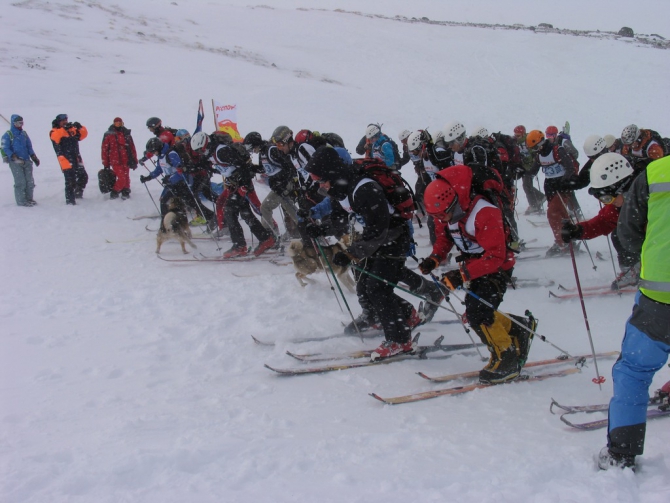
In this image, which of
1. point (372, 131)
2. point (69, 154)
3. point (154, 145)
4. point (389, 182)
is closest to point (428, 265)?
point (389, 182)

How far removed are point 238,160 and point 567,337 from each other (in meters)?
5.18

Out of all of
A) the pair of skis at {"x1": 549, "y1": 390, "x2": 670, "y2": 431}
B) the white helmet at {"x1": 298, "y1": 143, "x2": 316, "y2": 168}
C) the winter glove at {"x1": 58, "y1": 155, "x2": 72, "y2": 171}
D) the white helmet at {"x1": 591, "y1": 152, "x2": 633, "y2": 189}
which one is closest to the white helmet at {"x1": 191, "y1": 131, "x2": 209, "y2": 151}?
the white helmet at {"x1": 298, "y1": 143, "x2": 316, "y2": 168}

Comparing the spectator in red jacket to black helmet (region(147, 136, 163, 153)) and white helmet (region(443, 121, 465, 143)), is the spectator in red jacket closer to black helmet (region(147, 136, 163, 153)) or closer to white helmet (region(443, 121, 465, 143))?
black helmet (region(147, 136, 163, 153))

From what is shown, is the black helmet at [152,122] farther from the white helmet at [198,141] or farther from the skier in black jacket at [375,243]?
the skier in black jacket at [375,243]

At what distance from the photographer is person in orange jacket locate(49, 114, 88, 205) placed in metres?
9.34

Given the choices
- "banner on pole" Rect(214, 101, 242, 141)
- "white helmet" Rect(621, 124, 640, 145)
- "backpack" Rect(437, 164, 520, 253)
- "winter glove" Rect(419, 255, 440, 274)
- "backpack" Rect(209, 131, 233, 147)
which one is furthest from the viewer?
"banner on pole" Rect(214, 101, 242, 141)

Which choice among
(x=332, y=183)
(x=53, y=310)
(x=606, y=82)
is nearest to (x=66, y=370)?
(x=53, y=310)

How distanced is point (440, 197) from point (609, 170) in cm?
118

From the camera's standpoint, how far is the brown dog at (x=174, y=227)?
7.65 m

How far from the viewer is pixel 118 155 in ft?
32.4

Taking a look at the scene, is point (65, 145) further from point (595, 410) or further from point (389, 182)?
point (595, 410)

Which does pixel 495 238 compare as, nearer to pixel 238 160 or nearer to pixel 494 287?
pixel 494 287

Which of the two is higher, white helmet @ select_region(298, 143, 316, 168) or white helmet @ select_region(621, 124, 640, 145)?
white helmet @ select_region(621, 124, 640, 145)

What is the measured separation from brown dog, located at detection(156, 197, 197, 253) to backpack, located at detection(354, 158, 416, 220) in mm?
4282
